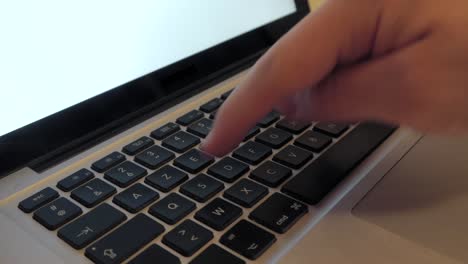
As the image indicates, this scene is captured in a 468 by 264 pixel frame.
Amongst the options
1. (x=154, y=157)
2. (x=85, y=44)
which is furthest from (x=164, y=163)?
(x=85, y=44)

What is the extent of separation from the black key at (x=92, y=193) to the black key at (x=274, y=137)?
0.11 meters

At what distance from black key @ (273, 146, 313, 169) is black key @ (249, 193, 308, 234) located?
38 millimetres

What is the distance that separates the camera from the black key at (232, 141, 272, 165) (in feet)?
1.10

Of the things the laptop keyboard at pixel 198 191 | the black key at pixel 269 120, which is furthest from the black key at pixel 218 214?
the black key at pixel 269 120

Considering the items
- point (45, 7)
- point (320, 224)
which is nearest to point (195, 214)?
point (320, 224)

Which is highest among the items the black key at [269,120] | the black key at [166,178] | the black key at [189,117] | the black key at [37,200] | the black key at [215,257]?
the black key at [189,117]

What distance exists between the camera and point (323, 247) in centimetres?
26

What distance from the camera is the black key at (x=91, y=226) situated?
0.27 metres

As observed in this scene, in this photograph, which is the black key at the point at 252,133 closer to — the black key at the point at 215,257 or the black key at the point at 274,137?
the black key at the point at 274,137

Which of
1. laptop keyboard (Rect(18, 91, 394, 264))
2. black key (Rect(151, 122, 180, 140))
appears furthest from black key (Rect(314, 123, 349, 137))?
black key (Rect(151, 122, 180, 140))

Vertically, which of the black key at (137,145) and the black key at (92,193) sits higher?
the black key at (137,145)

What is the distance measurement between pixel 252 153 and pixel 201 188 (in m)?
0.05

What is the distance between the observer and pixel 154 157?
0.34m

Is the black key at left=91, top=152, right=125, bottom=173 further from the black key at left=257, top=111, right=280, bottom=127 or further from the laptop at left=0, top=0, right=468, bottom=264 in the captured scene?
the black key at left=257, top=111, right=280, bottom=127
